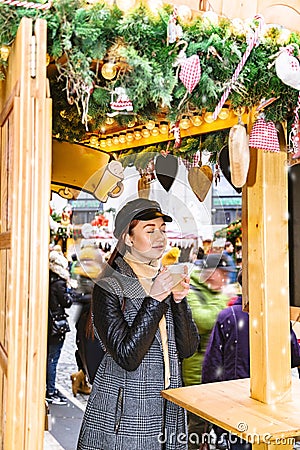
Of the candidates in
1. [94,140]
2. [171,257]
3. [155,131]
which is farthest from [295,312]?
[94,140]

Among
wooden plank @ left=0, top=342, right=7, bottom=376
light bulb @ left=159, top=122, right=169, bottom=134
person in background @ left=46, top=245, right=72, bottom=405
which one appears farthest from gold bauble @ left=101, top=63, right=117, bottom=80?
person in background @ left=46, top=245, right=72, bottom=405

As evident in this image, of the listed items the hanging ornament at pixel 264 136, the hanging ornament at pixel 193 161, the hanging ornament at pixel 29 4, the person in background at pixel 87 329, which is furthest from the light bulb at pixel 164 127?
the hanging ornament at pixel 29 4

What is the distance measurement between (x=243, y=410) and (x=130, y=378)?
539mm

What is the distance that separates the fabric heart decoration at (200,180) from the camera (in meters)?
2.44

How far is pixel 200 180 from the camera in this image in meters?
2.59

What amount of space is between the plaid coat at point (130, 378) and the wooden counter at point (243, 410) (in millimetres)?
118

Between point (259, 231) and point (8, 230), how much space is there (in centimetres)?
94

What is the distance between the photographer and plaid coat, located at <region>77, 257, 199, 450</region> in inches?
85.5

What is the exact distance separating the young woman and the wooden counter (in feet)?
0.43

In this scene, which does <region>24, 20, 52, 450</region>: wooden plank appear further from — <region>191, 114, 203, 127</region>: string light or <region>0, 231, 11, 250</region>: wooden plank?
<region>191, 114, 203, 127</region>: string light

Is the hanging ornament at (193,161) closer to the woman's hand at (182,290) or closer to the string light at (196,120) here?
the string light at (196,120)

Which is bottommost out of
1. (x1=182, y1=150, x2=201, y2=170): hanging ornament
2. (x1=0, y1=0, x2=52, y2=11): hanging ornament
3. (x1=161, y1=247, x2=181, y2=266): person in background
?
(x1=161, y1=247, x2=181, y2=266): person in background

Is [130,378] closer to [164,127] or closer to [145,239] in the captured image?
[145,239]

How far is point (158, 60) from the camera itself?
157 cm
